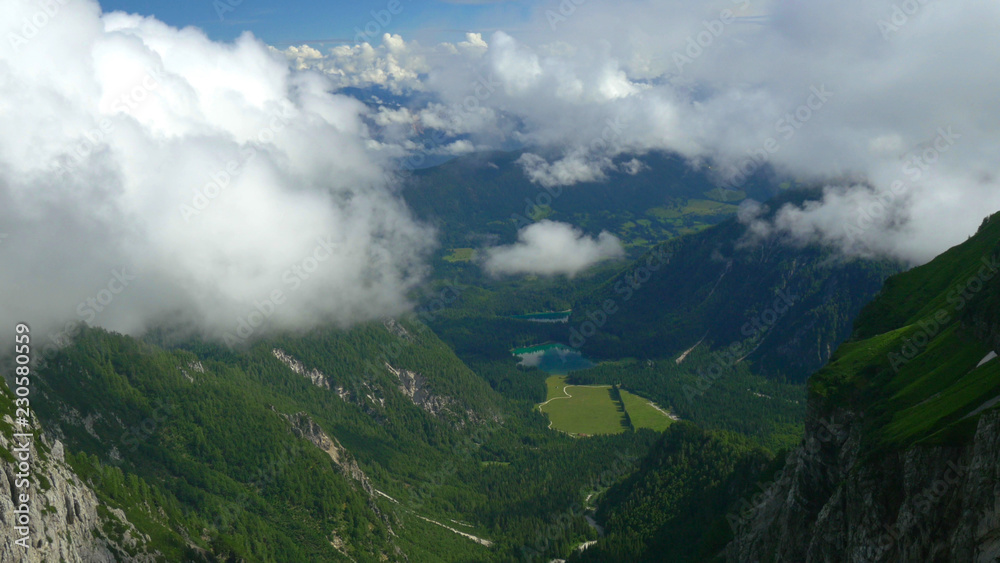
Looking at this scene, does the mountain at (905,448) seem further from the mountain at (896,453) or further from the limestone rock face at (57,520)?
the limestone rock face at (57,520)

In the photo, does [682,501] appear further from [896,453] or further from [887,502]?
[896,453]

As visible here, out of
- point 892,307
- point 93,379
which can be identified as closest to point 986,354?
point 892,307

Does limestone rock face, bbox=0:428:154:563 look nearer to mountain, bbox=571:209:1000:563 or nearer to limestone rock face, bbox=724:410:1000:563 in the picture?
limestone rock face, bbox=724:410:1000:563

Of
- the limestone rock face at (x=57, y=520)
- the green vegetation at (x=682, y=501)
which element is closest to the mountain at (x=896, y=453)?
the green vegetation at (x=682, y=501)

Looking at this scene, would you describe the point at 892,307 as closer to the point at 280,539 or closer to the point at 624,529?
the point at 624,529

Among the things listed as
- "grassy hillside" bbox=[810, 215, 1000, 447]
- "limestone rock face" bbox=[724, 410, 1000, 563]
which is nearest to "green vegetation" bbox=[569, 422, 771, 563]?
"limestone rock face" bbox=[724, 410, 1000, 563]

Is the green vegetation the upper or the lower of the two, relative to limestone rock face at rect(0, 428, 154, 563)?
lower

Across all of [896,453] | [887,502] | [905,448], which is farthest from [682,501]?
[905,448]

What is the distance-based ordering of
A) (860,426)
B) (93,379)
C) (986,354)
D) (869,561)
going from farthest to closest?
(93,379), (860,426), (986,354), (869,561)
